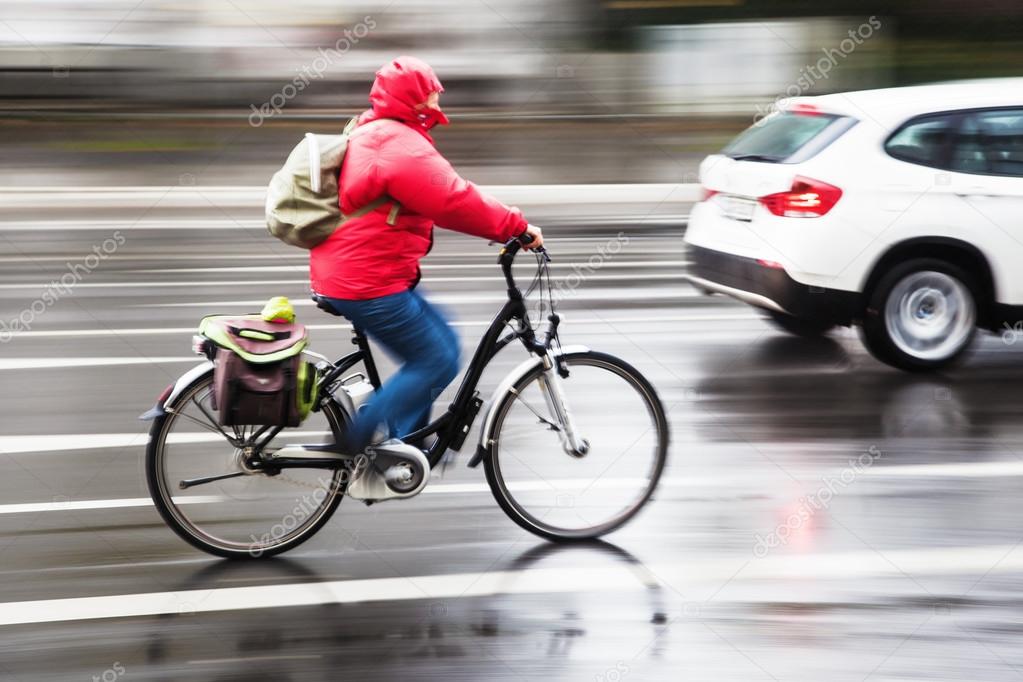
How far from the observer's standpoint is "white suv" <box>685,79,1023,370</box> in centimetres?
718

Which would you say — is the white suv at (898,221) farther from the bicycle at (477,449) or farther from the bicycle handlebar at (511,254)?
the bicycle handlebar at (511,254)

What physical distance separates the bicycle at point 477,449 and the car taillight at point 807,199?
2.67 m

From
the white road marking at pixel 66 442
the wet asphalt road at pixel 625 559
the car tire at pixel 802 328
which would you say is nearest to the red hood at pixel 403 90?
the wet asphalt road at pixel 625 559

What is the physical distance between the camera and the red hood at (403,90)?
14.2 ft

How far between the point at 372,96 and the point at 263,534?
1.76 m

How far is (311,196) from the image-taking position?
14.2ft

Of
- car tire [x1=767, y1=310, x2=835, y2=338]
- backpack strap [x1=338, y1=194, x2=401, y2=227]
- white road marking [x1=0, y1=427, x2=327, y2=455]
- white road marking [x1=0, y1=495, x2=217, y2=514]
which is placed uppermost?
backpack strap [x1=338, y1=194, x2=401, y2=227]

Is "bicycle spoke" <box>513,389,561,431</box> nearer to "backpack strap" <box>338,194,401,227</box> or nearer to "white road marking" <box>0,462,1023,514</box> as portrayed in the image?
"white road marking" <box>0,462,1023,514</box>

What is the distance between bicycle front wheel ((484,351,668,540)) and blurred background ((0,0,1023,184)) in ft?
49.3

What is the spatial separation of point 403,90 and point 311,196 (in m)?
0.50

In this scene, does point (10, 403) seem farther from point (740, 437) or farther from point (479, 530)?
point (740, 437)

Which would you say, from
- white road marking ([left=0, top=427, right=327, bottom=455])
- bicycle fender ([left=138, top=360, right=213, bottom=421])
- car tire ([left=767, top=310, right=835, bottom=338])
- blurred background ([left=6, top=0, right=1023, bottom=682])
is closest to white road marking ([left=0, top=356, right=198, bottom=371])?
blurred background ([left=6, top=0, right=1023, bottom=682])

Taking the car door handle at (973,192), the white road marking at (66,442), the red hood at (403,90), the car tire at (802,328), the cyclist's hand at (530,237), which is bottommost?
the car tire at (802,328)

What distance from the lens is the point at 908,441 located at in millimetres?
6211
